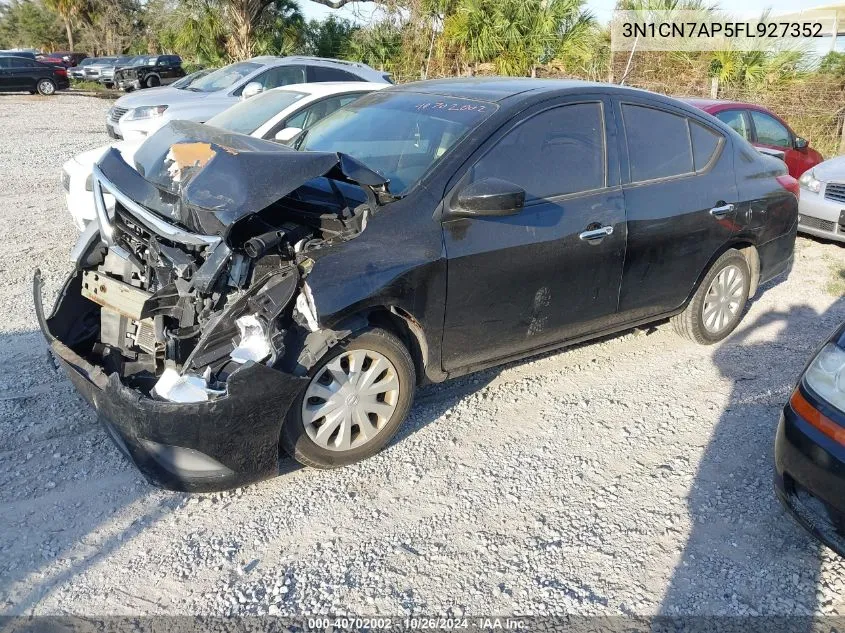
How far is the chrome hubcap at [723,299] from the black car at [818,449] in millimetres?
2014

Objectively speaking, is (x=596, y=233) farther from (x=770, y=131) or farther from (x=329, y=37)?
(x=329, y=37)

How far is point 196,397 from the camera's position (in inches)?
117

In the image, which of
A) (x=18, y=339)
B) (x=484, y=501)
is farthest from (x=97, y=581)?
(x=18, y=339)

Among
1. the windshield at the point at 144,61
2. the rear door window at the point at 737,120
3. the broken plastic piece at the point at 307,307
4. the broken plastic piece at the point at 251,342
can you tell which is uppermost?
the rear door window at the point at 737,120

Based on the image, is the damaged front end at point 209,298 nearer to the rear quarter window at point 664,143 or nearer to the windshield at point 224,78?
the rear quarter window at point 664,143

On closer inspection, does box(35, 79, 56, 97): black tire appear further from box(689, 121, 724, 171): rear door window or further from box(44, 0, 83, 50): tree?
box(689, 121, 724, 171): rear door window

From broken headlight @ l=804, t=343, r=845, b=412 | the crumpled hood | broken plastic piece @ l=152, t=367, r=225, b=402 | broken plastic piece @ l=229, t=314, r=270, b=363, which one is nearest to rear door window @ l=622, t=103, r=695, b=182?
broken headlight @ l=804, t=343, r=845, b=412

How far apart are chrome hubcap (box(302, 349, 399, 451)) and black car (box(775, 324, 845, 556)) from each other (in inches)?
70.1

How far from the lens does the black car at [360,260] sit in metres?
3.12

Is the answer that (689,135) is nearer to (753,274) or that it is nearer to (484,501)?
(753,274)

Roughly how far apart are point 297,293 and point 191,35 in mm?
25683

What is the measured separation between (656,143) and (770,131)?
5.37 m

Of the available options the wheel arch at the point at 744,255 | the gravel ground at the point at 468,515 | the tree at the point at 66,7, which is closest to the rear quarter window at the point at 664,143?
the wheel arch at the point at 744,255

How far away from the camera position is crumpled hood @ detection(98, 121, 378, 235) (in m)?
3.13
